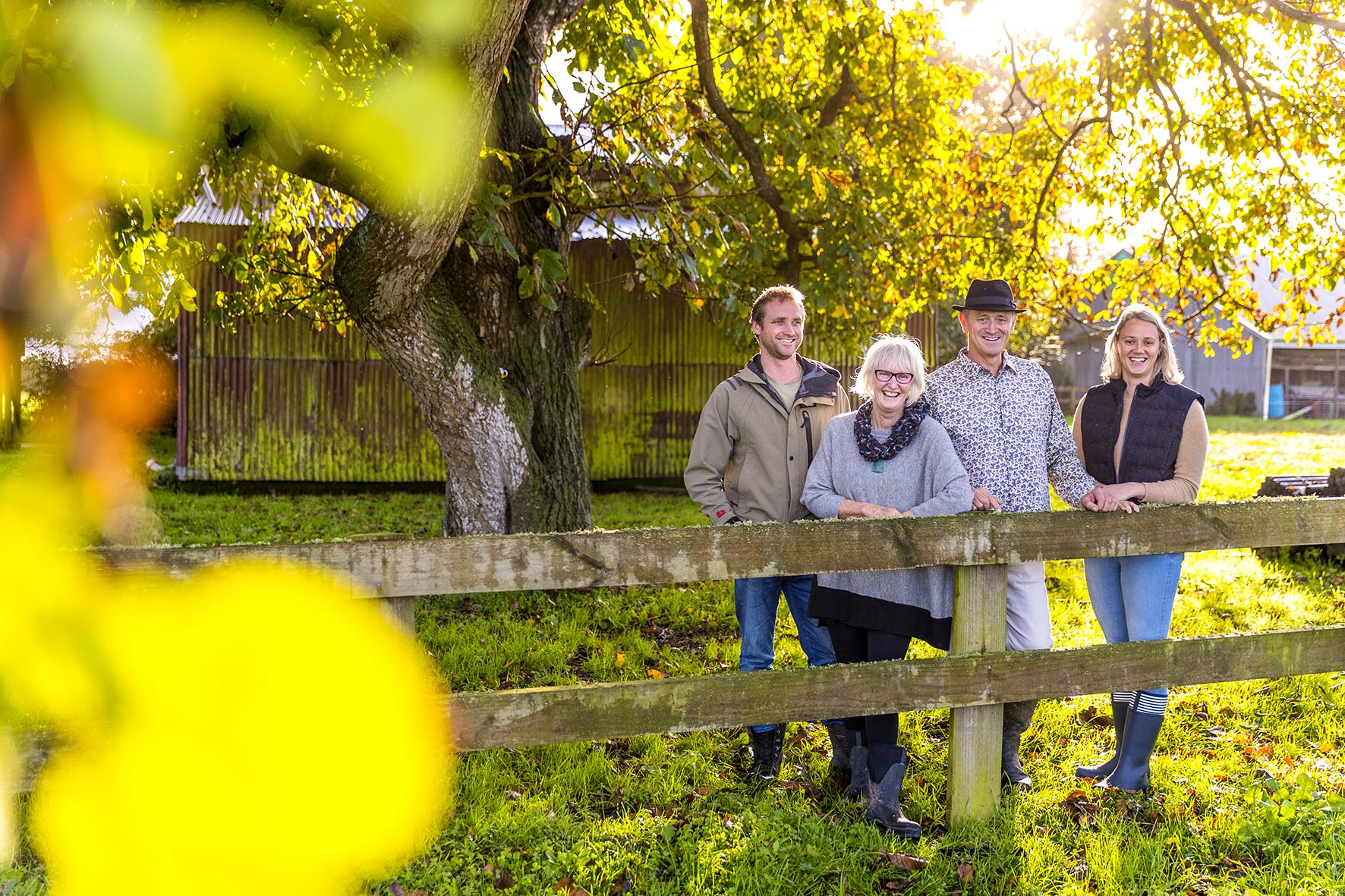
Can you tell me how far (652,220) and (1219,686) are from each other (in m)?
4.38

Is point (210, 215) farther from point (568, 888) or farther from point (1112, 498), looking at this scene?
point (1112, 498)

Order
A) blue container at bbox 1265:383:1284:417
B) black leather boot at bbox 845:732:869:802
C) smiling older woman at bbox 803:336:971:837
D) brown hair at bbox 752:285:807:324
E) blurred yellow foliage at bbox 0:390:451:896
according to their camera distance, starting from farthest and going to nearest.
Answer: blue container at bbox 1265:383:1284:417
brown hair at bbox 752:285:807:324
black leather boot at bbox 845:732:869:802
smiling older woman at bbox 803:336:971:837
blurred yellow foliage at bbox 0:390:451:896

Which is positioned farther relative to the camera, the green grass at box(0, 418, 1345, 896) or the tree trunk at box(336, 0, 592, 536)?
the tree trunk at box(336, 0, 592, 536)

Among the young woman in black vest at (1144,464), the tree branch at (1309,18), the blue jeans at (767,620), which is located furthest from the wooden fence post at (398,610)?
the tree branch at (1309,18)

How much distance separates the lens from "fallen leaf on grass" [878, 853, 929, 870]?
3492 mm

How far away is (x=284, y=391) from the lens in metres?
13.6

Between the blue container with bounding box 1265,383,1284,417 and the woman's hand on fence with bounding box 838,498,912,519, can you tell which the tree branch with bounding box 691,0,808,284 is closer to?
the woman's hand on fence with bounding box 838,498,912,519

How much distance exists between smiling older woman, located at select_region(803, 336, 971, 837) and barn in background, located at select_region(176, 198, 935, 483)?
954cm

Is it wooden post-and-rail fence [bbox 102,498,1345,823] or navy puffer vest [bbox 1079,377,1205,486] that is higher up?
navy puffer vest [bbox 1079,377,1205,486]

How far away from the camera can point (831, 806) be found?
3.99 metres

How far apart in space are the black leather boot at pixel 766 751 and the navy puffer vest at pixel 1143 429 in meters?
1.77

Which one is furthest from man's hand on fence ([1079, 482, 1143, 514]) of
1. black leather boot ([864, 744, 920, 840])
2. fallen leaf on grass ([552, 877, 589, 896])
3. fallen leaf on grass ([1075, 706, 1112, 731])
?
fallen leaf on grass ([552, 877, 589, 896])

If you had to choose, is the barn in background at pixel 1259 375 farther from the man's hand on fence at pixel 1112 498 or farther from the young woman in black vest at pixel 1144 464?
the man's hand on fence at pixel 1112 498

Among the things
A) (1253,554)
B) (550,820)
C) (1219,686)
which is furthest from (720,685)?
(1253,554)
